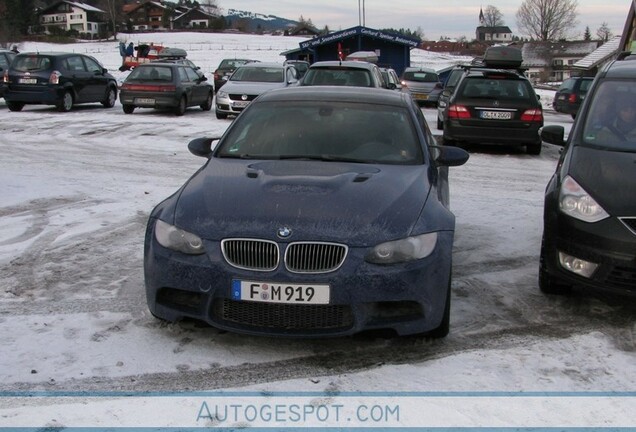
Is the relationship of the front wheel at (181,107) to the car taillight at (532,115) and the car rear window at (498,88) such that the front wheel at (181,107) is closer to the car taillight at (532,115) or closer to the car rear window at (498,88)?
the car rear window at (498,88)

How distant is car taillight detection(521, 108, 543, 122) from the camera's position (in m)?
12.5

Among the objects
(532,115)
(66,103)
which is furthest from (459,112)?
(66,103)

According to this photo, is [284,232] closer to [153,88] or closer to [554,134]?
[554,134]

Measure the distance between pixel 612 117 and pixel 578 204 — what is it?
1.31 meters

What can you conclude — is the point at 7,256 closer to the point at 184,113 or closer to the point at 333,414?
the point at 333,414

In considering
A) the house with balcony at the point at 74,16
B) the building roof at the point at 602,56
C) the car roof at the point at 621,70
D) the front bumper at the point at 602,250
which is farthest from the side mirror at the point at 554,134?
the house with balcony at the point at 74,16

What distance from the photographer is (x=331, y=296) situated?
3803 mm

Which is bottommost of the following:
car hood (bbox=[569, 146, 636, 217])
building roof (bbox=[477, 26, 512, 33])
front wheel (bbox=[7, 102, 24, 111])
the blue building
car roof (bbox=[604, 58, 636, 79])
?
front wheel (bbox=[7, 102, 24, 111])

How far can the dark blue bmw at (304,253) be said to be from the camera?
3.83 metres

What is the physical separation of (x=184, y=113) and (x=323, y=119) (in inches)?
607

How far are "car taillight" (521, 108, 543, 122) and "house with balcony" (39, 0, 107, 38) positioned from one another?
121481 mm

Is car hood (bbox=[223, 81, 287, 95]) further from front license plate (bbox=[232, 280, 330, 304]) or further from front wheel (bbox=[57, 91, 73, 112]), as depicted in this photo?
front license plate (bbox=[232, 280, 330, 304])

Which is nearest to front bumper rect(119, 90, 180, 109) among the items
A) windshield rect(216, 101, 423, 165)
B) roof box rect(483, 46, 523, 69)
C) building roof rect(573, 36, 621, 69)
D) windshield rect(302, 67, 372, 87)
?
windshield rect(302, 67, 372, 87)

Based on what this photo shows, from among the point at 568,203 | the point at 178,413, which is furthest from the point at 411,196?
the point at 178,413
